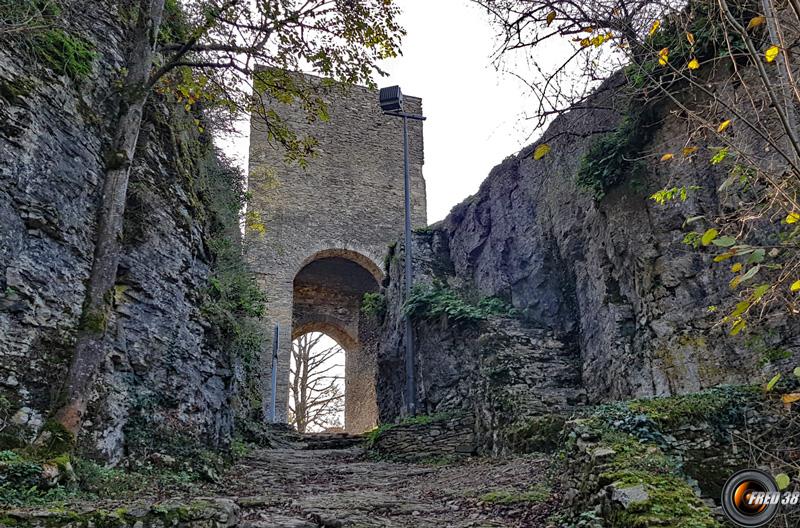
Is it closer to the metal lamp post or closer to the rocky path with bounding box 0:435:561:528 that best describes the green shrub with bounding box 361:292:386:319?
the metal lamp post

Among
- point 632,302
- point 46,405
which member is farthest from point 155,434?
point 632,302

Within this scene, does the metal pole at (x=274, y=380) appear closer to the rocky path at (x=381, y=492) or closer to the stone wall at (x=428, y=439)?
the rocky path at (x=381, y=492)

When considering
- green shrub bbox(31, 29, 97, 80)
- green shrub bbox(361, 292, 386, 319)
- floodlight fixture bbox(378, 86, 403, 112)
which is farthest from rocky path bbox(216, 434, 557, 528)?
floodlight fixture bbox(378, 86, 403, 112)

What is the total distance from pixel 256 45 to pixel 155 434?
4.38 meters

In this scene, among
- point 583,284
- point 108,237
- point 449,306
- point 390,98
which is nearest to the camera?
point 108,237

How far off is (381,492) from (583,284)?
190 inches

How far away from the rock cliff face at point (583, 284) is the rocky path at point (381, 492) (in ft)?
5.67

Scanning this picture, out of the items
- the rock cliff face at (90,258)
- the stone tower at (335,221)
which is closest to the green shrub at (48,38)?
the rock cliff face at (90,258)

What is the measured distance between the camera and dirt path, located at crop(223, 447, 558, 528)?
4.56 m

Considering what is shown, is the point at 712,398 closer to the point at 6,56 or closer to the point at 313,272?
the point at 6,56

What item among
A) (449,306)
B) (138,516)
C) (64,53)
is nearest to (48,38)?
(64,53)

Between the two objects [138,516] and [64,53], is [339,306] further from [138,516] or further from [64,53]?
[138,516]

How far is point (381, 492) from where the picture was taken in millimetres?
6414

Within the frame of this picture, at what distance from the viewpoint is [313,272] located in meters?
21.1
